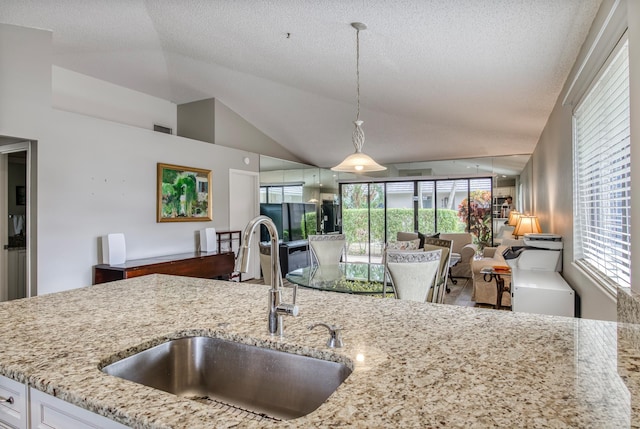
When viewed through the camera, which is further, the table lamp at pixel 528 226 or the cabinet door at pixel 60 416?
the table lamp at pixel 528 226

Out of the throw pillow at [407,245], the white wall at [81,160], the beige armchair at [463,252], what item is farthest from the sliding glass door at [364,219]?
the white wall at [81,160]

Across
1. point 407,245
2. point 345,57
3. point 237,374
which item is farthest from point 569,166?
point 237,374

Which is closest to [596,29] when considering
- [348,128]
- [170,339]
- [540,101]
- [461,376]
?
[540,101]

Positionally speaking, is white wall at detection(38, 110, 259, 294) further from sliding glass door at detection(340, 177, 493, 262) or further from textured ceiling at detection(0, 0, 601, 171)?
sliding glass door at detection(340, 177, 493, 262)

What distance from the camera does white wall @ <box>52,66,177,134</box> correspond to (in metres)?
4.75

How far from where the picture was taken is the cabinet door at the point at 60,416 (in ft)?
2.68

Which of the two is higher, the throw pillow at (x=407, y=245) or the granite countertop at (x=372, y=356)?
the granite countertop at (x=372, y=356)

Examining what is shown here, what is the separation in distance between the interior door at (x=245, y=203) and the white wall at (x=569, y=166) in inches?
169

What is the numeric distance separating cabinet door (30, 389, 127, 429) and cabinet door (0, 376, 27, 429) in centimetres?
4

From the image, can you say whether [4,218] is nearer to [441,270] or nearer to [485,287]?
[441,270]

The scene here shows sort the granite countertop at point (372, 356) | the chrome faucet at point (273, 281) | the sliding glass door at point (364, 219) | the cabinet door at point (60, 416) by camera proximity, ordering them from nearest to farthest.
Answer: the granite countertop at point (372, 356) → the cabinet door at point (60, 416) → the chrome faucet at point (273, 281) → the sliding glass door at point (364, 219)

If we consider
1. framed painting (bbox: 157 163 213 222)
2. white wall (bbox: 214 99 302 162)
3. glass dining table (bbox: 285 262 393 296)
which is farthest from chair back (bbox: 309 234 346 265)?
white wall (bbox: 214 99 302 162)

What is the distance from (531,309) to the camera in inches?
117

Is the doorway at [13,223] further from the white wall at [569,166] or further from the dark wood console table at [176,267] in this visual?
the white wall at [569,166]
